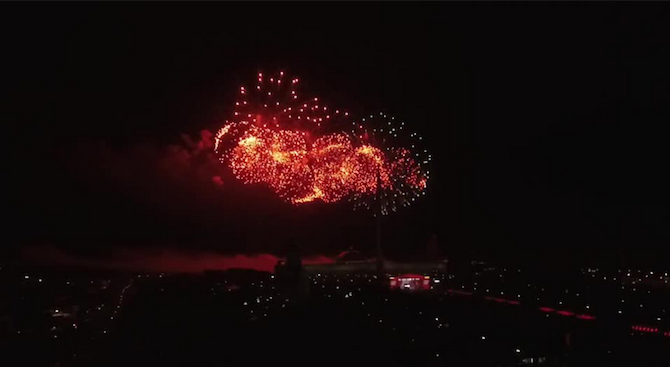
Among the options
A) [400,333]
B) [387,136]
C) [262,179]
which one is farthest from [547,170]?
[400,333]

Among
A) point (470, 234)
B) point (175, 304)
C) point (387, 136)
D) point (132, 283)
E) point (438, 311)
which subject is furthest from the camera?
point (470, 234)

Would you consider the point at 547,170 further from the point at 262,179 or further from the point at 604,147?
the point at 262,179

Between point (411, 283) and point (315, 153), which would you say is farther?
point (315, 153)

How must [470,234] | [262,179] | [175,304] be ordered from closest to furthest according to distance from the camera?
1. [175,304]
2. [262,179]
3. [470,234]

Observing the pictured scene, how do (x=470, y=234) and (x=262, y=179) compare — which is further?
(x=470, y=234)

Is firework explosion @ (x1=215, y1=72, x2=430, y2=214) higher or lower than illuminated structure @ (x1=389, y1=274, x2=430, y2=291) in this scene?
higher

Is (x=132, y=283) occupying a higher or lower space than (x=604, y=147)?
lower

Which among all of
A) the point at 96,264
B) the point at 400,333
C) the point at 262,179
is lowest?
the point at 400,333

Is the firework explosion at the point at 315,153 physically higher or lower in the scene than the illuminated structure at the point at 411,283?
higher
